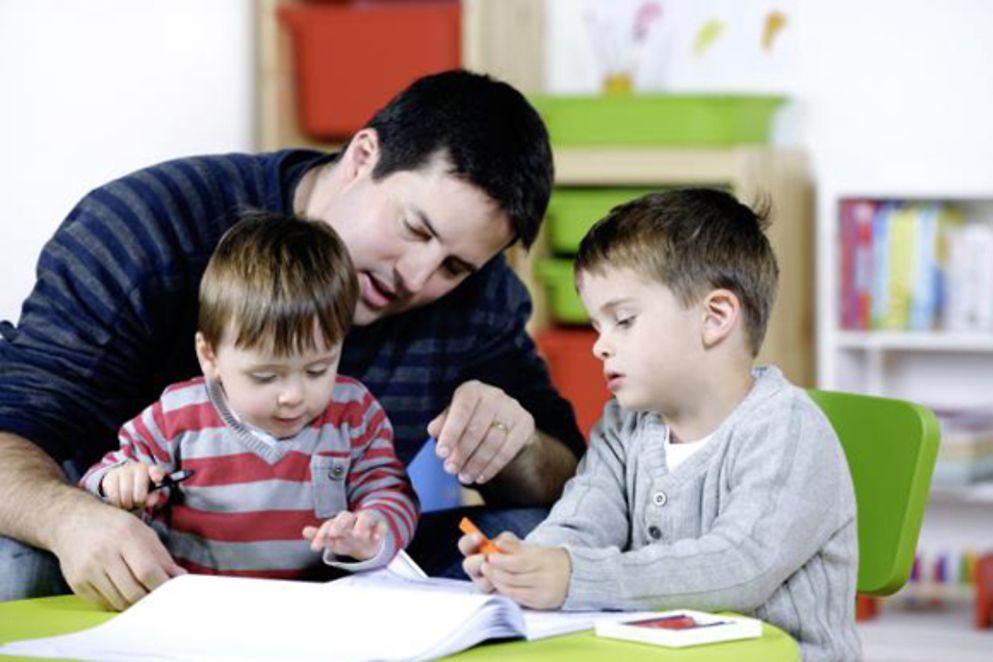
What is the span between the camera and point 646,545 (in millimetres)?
1578

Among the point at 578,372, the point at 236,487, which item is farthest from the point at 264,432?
the point at 578,372

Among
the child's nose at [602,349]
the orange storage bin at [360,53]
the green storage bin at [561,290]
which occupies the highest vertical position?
the orange storage bin at [360,53]

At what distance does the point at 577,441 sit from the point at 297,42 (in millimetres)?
1891

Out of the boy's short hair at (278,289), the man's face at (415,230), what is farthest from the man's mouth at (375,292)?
the boy's short hair at (278,289)

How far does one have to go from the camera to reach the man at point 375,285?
184 cm

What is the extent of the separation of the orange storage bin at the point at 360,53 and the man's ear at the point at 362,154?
1561mm

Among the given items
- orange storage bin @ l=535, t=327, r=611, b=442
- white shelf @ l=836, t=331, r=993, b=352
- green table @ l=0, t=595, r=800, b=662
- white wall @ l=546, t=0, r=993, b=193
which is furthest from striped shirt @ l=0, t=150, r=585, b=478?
white wall @ l=546, t=0, r=993, b=193

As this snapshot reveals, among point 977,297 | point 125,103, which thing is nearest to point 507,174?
point 125,103

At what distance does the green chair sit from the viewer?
169cm

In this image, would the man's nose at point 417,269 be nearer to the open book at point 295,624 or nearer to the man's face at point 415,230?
the man's face at point 415,230

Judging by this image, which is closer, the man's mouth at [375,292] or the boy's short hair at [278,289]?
the boy's short hair at [278,289]

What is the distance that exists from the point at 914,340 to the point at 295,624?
2.45 m

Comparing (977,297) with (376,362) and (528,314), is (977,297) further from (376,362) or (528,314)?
(376,362)

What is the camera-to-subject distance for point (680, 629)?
4.19ft
